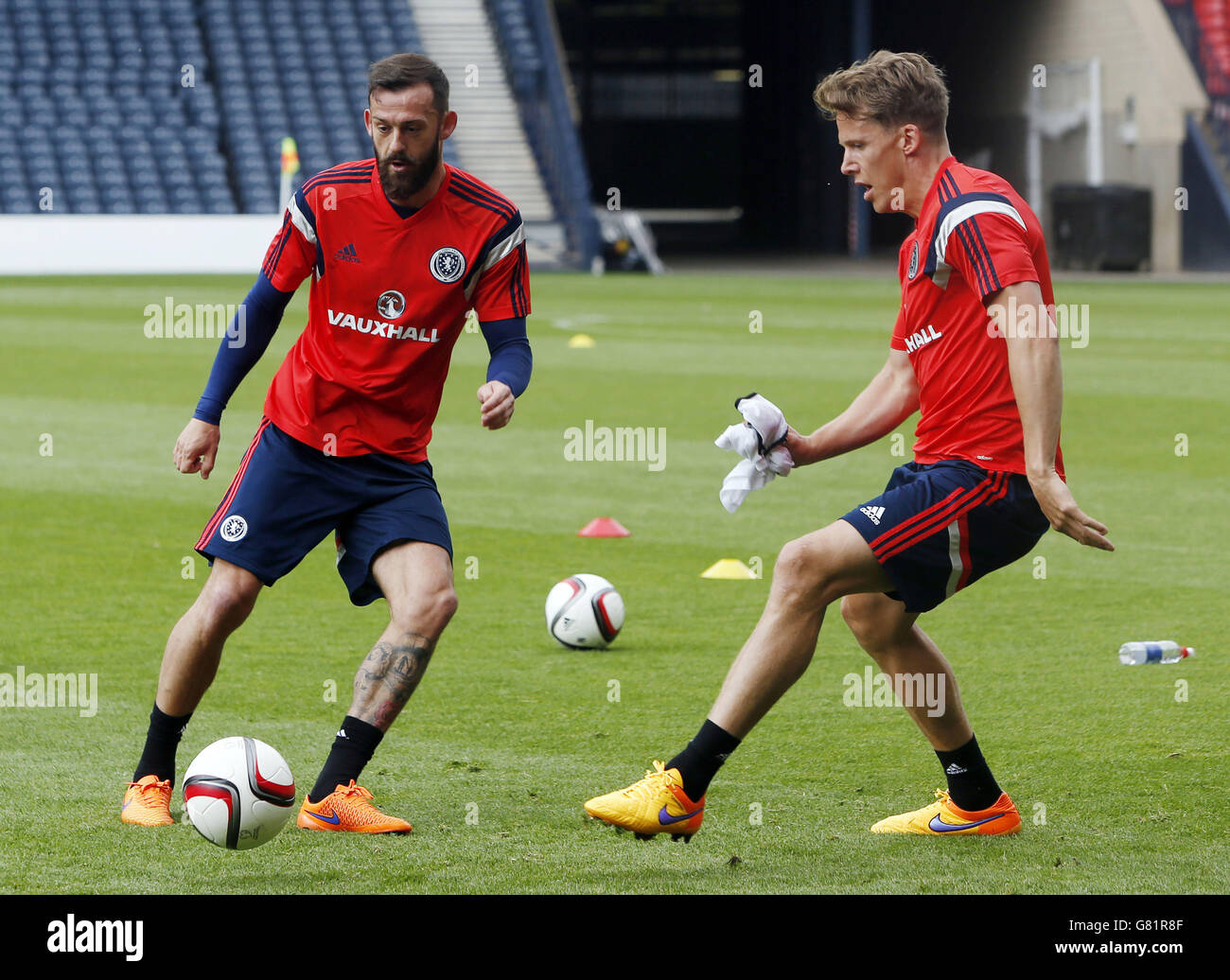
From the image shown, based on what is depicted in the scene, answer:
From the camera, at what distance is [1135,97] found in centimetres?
3716

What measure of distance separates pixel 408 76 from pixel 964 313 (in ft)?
4.88

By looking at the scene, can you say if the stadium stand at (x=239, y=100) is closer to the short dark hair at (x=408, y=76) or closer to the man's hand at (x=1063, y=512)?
the short dark hair at (x=408, y=76)

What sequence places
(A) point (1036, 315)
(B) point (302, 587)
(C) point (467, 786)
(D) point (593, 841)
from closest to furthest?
(A) point (1036, 315), (D) point (593, 841), (C) point (467, 786), (B) point (302, 587)

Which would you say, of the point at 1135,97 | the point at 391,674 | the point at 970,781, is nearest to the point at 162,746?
the point at 391,674

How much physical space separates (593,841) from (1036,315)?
1.67m

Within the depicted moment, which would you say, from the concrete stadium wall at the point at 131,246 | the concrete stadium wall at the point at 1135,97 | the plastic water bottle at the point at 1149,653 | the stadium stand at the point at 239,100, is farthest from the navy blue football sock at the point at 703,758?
the concrete stadium wall at the point at 1135,97

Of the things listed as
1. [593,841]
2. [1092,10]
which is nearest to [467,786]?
[593,841]

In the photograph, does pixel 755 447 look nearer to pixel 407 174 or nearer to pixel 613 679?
pixel 407 174

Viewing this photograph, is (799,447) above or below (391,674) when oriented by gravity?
above

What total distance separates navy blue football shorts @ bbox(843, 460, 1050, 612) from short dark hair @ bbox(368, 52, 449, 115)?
1483 mm

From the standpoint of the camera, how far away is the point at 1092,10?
126 ft

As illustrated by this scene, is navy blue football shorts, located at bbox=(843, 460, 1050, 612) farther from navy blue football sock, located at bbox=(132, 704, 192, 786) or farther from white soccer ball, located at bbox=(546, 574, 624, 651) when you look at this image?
white soccer ball, located at bbox=(546, 574, 624, 651)
